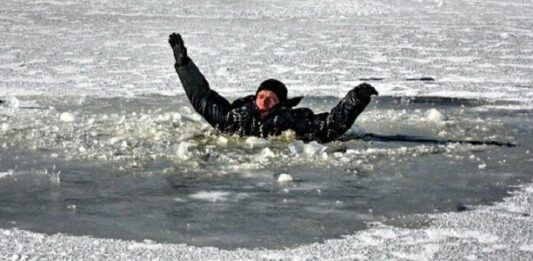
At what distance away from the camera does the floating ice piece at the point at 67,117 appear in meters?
9.55

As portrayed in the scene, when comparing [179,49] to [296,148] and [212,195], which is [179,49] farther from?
[212,195]

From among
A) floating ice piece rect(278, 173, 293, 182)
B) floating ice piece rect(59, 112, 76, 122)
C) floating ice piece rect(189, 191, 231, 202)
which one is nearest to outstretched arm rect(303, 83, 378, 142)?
floating ice piece rect(278, 173, 293, 182)

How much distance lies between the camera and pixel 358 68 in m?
15.0

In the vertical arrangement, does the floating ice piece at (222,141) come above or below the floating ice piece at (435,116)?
above

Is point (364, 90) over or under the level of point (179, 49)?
under

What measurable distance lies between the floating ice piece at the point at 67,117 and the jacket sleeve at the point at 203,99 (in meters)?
1.26

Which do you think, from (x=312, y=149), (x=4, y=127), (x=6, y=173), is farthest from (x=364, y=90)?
(x=4, y=127)

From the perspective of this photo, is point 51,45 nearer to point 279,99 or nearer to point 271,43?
point 271,43

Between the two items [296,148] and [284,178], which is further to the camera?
[296,148]

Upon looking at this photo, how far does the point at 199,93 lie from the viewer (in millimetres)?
9039

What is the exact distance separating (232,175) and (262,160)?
0.56 m

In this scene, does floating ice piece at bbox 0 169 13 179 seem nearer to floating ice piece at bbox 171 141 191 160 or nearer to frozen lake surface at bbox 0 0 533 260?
frozen lake surface at bbox 0 0 533 260

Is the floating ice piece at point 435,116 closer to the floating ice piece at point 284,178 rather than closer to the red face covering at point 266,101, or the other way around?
the red face covering at point 266,101

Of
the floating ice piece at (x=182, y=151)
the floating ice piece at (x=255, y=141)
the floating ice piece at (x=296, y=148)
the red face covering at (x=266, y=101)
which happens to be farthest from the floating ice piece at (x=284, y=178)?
the red face covering at (x=266, y=101)
